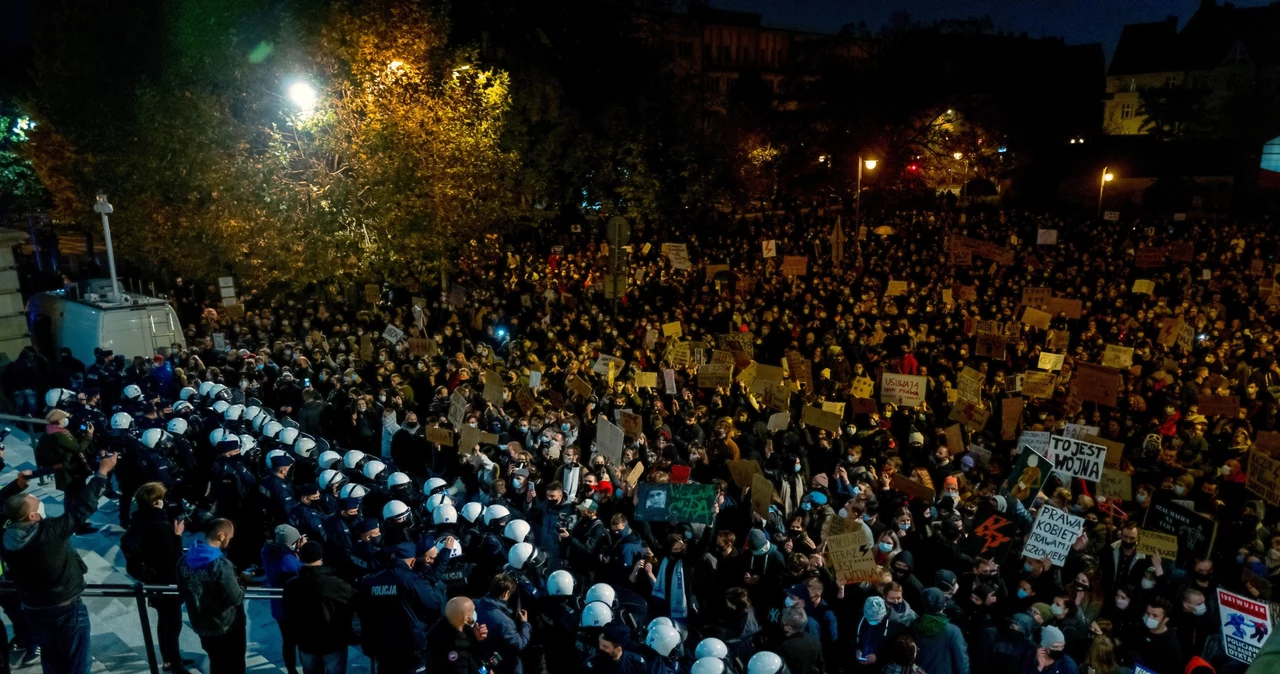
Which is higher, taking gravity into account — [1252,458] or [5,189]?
[5,189]

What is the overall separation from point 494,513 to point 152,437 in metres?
4.57

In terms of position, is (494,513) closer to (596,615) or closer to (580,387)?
(596,615)

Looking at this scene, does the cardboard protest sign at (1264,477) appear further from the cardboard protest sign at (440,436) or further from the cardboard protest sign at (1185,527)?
the cardboard protest sign at (440,436)

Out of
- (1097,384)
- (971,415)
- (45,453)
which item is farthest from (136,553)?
(1097,384)

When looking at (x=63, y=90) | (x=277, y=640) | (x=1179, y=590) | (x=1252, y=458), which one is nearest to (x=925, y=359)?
(x=1252, y=458)

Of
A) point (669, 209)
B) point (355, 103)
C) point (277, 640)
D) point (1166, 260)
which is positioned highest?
point (355, 103)

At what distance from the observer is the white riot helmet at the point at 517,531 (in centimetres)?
707

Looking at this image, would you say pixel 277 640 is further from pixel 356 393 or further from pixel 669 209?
pixel 669 209

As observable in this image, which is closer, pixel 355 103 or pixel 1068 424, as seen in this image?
pixel 1068 424

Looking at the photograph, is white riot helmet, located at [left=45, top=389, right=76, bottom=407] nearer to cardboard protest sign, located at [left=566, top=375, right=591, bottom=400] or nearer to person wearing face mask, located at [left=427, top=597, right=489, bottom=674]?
cardboard protest sign, located at [left=566, top=375, right=591, bottom=400]

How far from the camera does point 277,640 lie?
290 inches

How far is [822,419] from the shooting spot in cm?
1138

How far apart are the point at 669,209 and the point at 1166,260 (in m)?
14.5

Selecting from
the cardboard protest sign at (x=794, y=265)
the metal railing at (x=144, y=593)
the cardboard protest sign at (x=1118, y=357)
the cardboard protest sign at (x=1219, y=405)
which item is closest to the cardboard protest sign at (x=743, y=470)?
the metal railing at (x=144, y=593)
